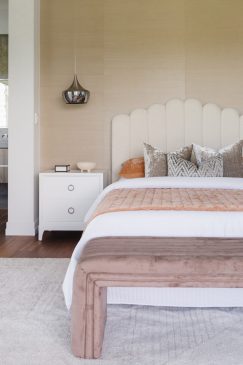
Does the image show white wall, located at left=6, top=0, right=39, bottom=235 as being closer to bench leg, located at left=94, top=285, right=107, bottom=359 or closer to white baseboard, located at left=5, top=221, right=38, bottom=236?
white baseboard, located at left=5, top=221, right=38, bottom=236

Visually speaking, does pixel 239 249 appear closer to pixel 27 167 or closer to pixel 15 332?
pixel 15 332

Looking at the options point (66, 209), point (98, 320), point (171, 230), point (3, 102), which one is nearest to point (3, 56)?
point (3, 102)

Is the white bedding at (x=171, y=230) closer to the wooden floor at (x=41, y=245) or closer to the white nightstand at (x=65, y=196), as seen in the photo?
the wooden floor at (x=41, y=245)

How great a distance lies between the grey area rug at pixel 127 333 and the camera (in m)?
1.71

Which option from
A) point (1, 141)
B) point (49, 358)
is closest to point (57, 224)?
point (49, 358)

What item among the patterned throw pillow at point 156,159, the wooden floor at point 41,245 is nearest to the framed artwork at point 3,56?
the wooden floor at point 41,245

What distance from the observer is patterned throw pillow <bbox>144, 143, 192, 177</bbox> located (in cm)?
376

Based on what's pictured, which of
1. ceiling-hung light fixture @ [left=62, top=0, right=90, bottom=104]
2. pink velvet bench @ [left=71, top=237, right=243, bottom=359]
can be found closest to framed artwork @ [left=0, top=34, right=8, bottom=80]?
ceiling-hung light fixture @ [left=62, top=0, right=90, bottom=104]

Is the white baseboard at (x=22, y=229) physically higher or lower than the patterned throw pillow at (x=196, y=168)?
lower

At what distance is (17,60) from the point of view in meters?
4.04

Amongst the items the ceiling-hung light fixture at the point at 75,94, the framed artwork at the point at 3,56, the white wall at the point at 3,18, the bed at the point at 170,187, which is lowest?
the bed at the point at 170,187

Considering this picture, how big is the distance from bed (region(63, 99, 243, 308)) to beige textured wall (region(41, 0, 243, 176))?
16cm

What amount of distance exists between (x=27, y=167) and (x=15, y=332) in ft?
7.72

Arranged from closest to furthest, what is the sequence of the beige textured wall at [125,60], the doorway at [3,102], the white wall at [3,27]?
the beige textured wall at [125,60]
the white wall at [3,27]
the doorway at [3,102]
